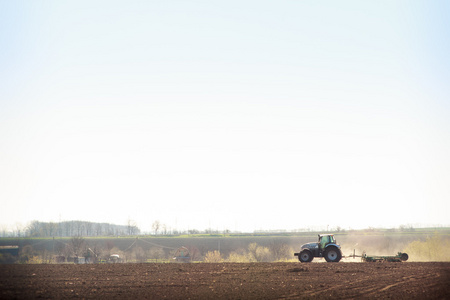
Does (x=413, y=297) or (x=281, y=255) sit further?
(x=281, y=255)

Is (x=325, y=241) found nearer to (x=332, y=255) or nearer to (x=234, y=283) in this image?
(x=332, y=255)

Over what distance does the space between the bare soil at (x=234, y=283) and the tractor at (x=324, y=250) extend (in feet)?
18.8

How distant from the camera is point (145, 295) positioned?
21875 mm

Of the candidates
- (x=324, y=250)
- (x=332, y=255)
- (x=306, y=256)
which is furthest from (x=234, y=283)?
(x=332, y=255)

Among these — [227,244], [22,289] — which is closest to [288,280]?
[22,289]

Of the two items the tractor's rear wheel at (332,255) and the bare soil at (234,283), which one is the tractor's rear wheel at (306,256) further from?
the bare soil at (234,283)

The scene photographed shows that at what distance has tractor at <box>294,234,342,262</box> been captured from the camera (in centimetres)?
4000

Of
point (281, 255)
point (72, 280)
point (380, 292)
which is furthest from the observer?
point (281, 255)

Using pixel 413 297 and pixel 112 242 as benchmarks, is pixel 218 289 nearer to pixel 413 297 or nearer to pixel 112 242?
pixel 413 297

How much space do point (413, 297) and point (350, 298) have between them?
2.82 metres

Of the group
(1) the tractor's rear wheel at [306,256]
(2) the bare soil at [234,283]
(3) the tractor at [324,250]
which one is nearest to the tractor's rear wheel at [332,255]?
(3) the tractor at [324,250]

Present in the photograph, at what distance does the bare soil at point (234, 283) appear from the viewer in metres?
22.0

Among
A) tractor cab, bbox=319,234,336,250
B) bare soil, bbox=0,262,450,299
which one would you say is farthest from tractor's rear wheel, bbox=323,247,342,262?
bare soil, bbox=0,262,450,299

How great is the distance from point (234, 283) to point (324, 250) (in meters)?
16.2
